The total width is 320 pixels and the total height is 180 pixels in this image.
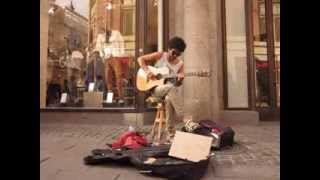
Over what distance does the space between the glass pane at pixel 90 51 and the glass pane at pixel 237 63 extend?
2465 millimetres

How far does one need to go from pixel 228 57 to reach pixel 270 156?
540cm

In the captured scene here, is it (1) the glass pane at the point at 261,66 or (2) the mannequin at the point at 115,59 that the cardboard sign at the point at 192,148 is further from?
(1) the glass pane at the point at 261,66

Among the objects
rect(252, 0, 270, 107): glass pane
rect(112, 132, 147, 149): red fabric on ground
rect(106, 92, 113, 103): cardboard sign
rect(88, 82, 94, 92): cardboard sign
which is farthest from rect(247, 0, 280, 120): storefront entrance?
rect(112, 132, 147, 149): red fabric on ground

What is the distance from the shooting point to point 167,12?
10.8 m

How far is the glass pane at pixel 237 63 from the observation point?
10.5 metres

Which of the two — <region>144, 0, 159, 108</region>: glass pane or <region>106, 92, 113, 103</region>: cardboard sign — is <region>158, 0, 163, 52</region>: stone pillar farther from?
<region>106, 92, 113, 103</region>: cardboard sign

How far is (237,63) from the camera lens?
10492 mm

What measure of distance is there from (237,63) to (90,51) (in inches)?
146

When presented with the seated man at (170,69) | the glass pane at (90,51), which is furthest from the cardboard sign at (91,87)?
the seated man at (170,69)

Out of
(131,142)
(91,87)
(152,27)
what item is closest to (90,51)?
(91,87)

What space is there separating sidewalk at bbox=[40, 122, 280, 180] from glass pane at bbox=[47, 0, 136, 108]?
1894mm

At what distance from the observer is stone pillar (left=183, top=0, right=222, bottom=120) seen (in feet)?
29.7

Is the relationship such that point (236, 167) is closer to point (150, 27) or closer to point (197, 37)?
point (197, 37)
